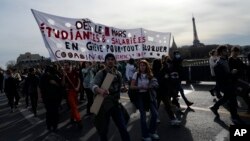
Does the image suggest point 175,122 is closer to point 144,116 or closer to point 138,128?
point 138,128

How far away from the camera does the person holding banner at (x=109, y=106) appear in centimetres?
604

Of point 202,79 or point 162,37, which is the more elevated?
point 162,37

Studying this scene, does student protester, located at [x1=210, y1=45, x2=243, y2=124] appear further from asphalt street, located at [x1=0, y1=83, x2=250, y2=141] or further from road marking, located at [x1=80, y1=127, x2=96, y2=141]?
road marking, located at [x1=80, y1=127, x2=96, y2=141]

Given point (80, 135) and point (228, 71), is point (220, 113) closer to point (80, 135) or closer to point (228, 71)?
point (228, 71)

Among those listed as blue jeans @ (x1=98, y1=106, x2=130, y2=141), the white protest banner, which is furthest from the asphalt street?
the white protest banner

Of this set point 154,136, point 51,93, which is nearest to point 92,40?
point 51,93

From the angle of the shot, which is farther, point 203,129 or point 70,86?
point 70,86

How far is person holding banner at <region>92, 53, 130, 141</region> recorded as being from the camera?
19.8ft

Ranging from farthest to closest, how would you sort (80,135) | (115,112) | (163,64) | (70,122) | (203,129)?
(70,122), (163,64), (80,135), (203,129), (115,112)

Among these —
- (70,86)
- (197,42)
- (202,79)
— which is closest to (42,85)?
(70,86)

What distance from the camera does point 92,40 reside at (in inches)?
509

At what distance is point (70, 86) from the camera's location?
960cm

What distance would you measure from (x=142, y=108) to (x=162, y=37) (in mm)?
10082

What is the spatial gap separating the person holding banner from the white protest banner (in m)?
4.82
